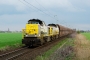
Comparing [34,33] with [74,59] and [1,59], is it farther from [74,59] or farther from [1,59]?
[74,59]

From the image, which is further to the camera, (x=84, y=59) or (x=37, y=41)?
(x=37, y=41)

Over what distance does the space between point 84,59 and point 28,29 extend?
13.6 meters

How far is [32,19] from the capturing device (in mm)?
29266

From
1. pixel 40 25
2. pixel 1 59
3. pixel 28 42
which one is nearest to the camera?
pixel 1 59

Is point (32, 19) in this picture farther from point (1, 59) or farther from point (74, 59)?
point (74, 59)

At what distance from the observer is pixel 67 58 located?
51.8ft

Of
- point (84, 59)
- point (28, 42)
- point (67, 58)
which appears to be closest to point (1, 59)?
point (67, 58)

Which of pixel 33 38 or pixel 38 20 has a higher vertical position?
pixel 38 20

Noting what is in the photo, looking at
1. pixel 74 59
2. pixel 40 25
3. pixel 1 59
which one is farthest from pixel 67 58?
pixel 40 25

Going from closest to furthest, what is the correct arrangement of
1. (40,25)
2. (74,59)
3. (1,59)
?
(74,59) < (1,59) < (40,25)

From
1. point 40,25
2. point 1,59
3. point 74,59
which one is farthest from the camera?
point 40,25

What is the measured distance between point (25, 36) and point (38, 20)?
320 cm

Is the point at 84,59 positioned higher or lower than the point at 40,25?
lower

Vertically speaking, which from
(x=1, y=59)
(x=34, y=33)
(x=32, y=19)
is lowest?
(x=1, y=59)
